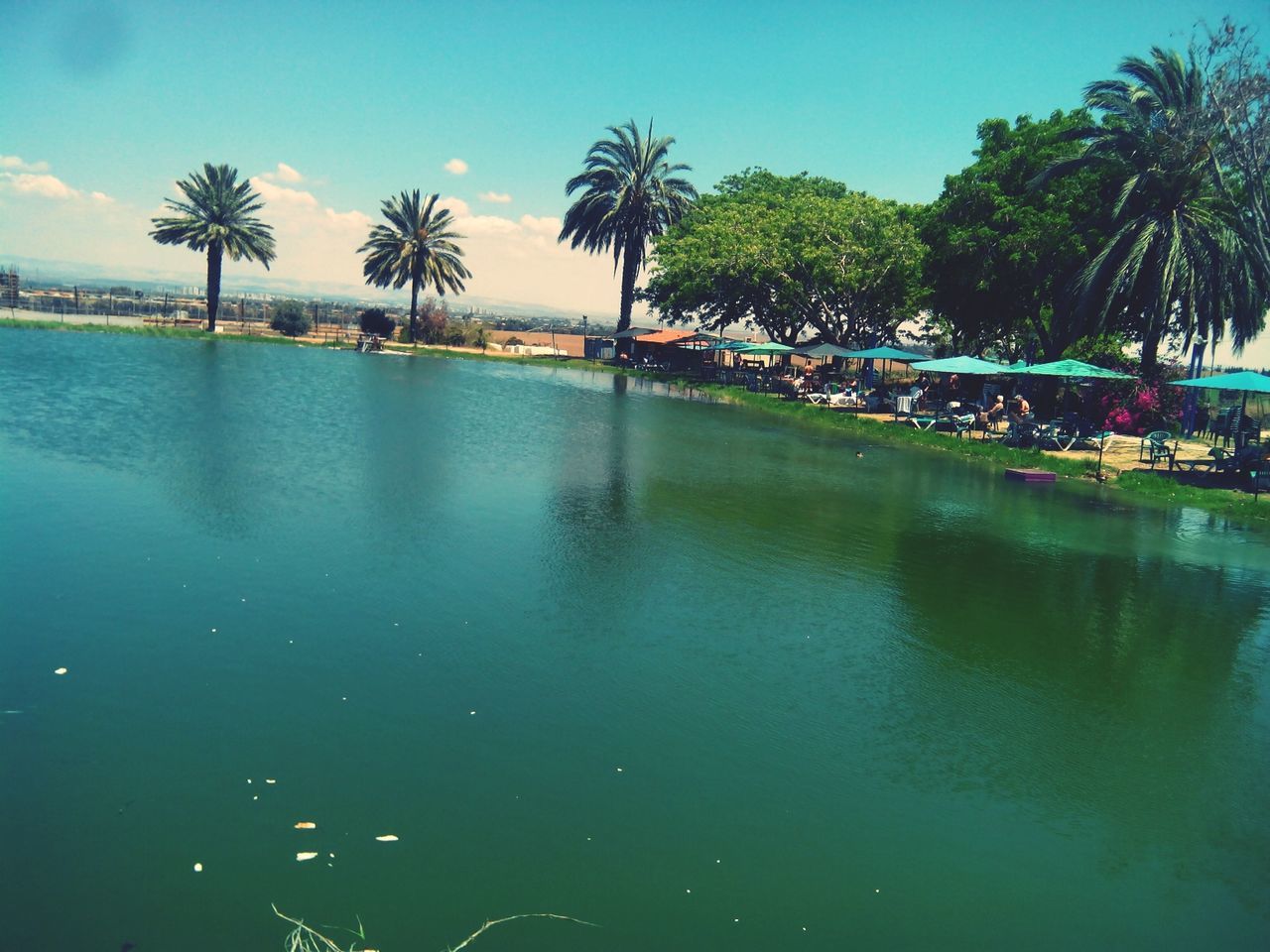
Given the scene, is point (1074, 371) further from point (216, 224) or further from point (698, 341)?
point (216, 224)

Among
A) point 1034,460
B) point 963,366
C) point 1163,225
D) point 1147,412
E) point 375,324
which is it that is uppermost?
point 1163,225

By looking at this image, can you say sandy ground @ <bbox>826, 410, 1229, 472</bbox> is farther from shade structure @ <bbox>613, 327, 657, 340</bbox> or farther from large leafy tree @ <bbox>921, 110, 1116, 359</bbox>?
shade structure @ <bbox>613, 327, 657, 340</bbox>

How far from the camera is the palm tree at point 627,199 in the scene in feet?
192

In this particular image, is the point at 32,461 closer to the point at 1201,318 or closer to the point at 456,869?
the point at 456,869

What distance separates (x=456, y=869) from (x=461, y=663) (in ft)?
10.2

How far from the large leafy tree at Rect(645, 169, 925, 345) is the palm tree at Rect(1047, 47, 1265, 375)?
984cm

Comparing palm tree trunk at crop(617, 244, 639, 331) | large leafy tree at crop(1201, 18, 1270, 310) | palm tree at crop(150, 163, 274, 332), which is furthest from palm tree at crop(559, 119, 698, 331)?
large leafy tree at crop(1201, 18, 1270, 310)

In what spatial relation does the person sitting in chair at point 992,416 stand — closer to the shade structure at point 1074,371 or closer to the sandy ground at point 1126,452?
the sandy ground at point 1126,452

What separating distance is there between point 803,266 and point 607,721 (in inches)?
1545

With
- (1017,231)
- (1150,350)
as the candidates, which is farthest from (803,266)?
(1150,350)

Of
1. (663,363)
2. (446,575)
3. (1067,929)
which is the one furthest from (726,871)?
(663,363)

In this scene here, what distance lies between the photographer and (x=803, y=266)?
1721 inches

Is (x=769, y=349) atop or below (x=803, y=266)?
below

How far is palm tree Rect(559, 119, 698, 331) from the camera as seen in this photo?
192 ft
